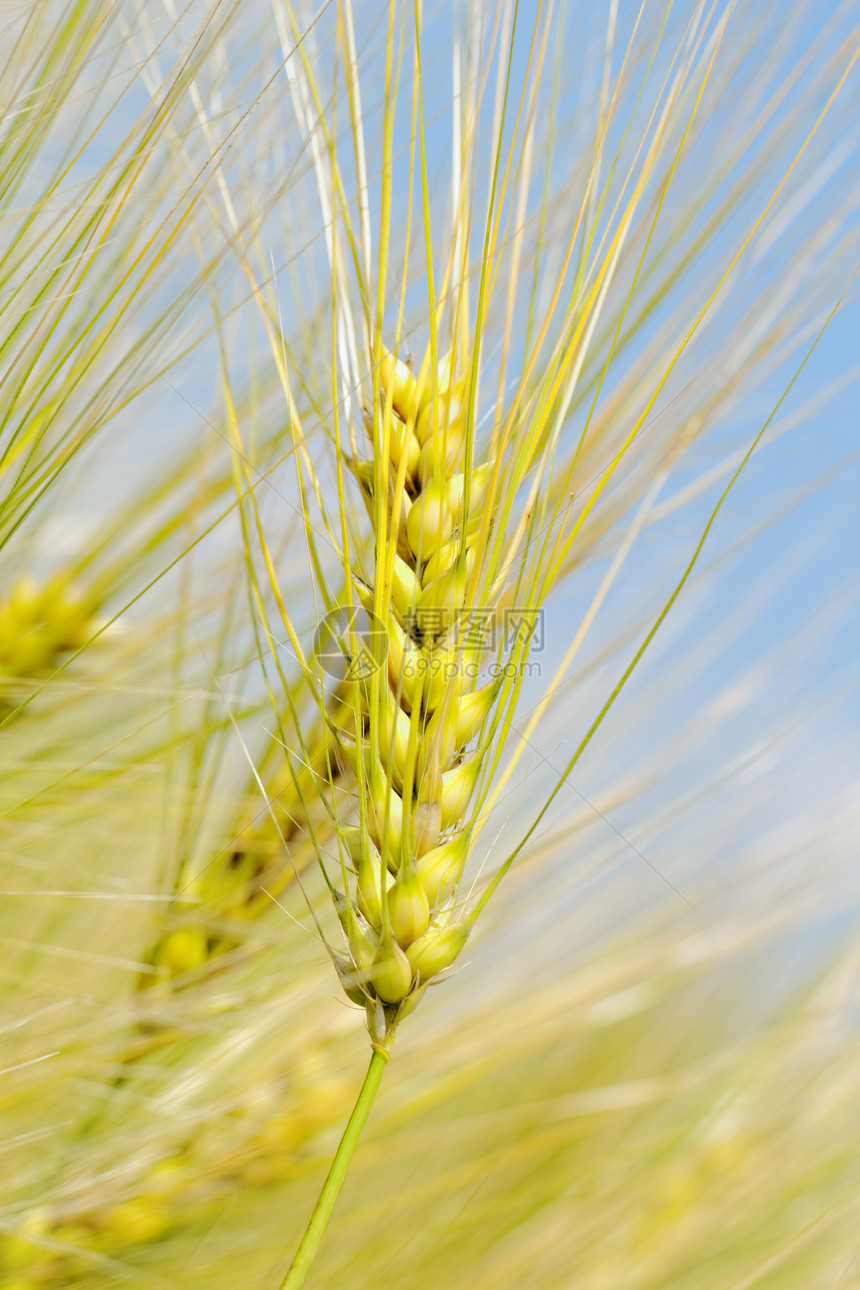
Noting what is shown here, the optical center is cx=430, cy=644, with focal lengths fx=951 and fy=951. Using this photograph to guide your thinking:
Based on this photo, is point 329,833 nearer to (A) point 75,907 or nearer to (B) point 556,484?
(B) point 556,484

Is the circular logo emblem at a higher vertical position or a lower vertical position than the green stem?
higher

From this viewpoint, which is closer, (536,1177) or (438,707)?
(438,707)

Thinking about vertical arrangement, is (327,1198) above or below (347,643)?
below

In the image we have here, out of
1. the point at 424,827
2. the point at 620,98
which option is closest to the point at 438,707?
the point at 424,827

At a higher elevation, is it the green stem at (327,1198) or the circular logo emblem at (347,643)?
the circular logo emblem at (347,643)

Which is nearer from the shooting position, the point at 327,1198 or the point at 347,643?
the point at 327,1198

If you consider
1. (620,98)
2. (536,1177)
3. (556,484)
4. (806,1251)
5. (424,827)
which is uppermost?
(620,98)

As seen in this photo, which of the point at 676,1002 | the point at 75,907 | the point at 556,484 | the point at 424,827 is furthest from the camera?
the point at 676,1002

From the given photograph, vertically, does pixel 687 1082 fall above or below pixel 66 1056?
below

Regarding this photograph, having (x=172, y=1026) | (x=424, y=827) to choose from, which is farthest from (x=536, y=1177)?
(x=424, y=827)

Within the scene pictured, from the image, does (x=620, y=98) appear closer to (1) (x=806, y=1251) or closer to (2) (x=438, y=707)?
(2) (x=438, y=707)

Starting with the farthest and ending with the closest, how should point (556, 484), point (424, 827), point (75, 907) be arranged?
point (75, 907)
point (556, 484)
point (424, 827)
